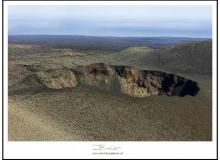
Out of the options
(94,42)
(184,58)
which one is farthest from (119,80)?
(94,42)

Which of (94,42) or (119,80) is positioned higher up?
(94,42)

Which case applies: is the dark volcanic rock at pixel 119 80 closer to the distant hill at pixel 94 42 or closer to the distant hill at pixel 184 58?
the distant hill at pixel 184 58

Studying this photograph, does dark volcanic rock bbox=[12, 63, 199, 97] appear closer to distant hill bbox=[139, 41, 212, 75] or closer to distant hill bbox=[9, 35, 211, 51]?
distant hill bbox=[139, 41, 212, 75]

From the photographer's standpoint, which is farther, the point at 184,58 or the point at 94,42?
the point at 94,42

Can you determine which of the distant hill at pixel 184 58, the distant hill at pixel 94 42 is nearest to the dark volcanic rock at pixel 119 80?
the distant hill at pixel 184 58

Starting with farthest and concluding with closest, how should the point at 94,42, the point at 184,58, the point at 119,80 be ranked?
the point at 94,42 < the point at 184,58 < the point at 119,80

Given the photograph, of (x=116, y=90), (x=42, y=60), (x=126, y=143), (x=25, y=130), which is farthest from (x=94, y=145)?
(x=42, y=60)

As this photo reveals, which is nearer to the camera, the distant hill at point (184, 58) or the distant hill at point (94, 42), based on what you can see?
the distant hill at point (184, 58)

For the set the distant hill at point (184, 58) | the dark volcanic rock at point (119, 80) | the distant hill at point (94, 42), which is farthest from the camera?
the distant hill at point (94, 42)

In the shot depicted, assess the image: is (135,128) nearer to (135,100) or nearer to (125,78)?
(135,100)

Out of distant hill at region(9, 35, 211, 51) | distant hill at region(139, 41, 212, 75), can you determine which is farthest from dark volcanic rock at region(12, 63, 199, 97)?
distant hill at region(9, 35, 211, 51)

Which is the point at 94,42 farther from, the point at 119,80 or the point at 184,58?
the point at 119,80
